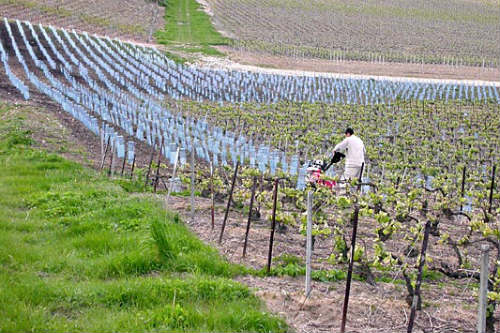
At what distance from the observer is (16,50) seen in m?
25.5

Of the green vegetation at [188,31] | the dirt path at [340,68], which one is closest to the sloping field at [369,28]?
the green vegetation at [188,31]

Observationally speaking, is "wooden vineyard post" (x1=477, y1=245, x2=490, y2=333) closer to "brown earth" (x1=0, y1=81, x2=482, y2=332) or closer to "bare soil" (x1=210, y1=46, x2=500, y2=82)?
"brown earth" (x1=0, y1=81, x2=482, y2=332)

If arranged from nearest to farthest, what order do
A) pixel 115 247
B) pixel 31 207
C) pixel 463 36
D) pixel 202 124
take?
pixel 115 247 < pixel 31 207 < pixel 202 124 < pixel 463 36

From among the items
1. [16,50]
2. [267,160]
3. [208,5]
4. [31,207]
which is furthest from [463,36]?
[31,207]

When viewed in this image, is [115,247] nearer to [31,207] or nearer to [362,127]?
[31,207]

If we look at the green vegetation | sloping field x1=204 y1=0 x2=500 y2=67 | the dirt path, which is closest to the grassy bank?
the dirt path

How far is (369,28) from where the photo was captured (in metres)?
57.9

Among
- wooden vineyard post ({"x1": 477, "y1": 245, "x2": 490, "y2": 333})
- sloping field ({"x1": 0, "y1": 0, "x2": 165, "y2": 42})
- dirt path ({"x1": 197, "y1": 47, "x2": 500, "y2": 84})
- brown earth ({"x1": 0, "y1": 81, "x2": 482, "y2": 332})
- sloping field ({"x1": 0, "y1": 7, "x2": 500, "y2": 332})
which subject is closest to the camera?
wooden vineyard post ({"x1": 477, "y1": 245, "x2": 490, "y2": 333})

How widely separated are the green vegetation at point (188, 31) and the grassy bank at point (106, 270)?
32.1 metres

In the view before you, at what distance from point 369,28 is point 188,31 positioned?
18946mm

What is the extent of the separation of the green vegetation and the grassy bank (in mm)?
32117

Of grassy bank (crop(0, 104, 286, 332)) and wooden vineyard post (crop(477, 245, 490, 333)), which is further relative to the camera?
grassy bank (crop(0, 104, 286, 332))

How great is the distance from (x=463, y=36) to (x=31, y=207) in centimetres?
5515

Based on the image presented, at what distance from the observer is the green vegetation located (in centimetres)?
4175
